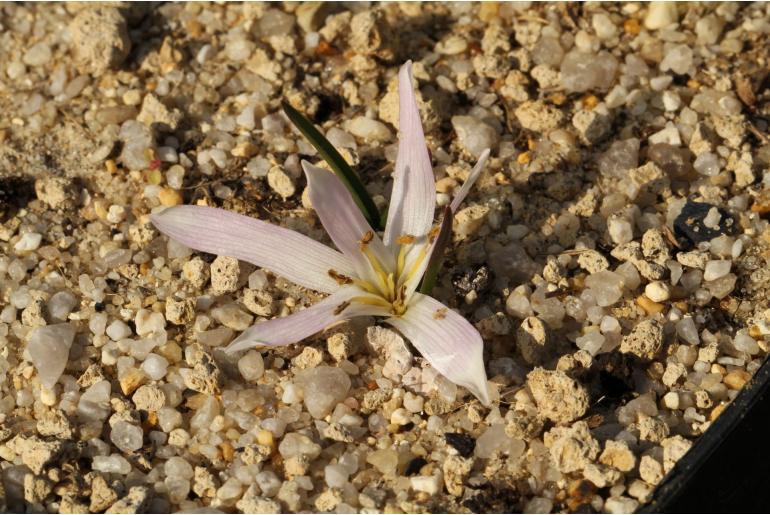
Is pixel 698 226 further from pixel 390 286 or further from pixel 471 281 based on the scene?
pixel 390 286

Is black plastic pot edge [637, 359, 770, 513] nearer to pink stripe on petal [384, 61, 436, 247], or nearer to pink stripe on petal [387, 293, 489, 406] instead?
pink stripe on petal [387, 293, 489, 406]

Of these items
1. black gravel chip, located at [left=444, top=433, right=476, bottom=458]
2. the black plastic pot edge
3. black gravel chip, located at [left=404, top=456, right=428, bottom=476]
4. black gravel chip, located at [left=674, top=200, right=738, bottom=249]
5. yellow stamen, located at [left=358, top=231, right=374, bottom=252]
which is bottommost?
black gravel chip, located at [left=404, top=456, right=428, bottom=476]

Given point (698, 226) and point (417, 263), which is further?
point (698, 226)

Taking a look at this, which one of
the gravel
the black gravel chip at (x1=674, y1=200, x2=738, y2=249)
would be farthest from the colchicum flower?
the black gravel chip at (x1=674, y1=200, x2=738, y2=249)

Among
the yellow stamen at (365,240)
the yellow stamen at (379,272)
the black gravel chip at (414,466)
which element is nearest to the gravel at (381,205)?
the black gravel chip at (414,466)

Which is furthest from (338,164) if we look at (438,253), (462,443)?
(462,443)

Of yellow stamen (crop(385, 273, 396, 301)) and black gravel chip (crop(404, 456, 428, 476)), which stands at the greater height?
yellow stamen (crop(385, 273, 396, 301))

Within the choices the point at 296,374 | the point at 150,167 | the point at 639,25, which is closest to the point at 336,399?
the point at 296,374
